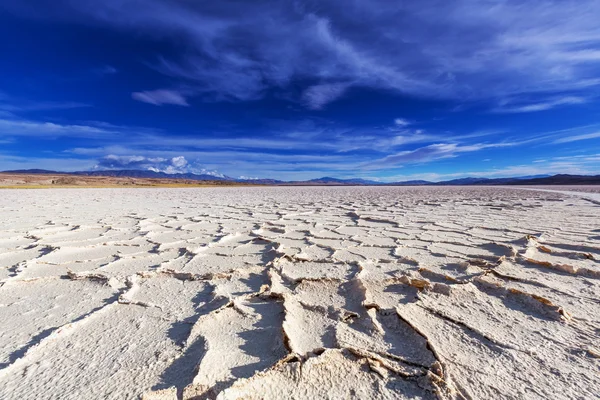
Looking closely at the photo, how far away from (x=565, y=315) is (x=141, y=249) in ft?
10.6

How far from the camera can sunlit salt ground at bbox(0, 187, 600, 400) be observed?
3.49 feet

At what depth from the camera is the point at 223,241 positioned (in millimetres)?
3408

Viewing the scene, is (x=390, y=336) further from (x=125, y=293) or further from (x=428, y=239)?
(x=428, y=239)

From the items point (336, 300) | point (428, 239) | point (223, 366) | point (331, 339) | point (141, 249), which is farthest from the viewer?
point (428, 239)

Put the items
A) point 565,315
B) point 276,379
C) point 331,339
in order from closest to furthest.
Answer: point 276,379
point 331,339
point 565,315

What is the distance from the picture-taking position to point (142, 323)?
4.98ft

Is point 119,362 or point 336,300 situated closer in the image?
point 119,362

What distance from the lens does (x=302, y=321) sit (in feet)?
4.99

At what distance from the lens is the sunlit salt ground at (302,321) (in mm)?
1063

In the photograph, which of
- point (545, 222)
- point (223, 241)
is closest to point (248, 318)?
point (223, 241)

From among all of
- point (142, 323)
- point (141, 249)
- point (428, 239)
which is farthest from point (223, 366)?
point (428, 239)

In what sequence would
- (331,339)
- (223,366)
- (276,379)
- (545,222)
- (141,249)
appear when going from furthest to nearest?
(545,222) → (141,249) → (331,339) → (223,366) → (276,379)

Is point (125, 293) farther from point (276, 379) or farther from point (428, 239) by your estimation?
point (428, 239)

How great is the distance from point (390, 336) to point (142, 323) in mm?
1190
